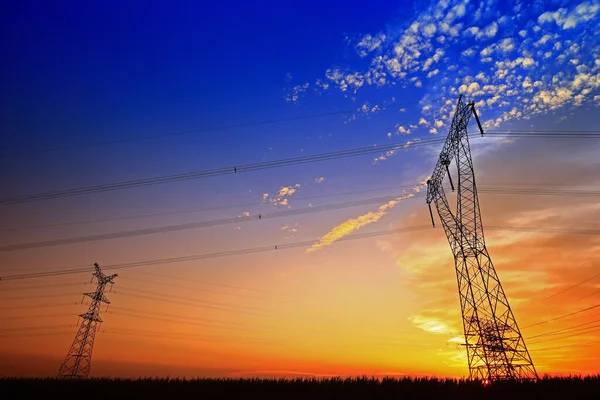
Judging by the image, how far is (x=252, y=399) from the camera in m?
15.5

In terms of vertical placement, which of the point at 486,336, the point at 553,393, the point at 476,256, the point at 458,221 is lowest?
the point at 553,393

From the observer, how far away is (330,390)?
16.9 m

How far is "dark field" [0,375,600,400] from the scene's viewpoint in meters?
15.6

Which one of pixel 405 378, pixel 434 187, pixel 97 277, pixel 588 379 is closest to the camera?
pixel 588 379

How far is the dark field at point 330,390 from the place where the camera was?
15602 millimetres

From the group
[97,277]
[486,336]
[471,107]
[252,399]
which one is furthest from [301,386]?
[97,277]

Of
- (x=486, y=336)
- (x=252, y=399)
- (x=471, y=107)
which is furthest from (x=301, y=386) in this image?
(x=471, y=107)

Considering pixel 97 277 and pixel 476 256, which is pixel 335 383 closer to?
pixel 476 256

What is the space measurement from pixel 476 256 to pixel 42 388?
1395 inches

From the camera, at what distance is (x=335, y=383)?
18781 mm

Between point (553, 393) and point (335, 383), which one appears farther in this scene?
point (335, 383)

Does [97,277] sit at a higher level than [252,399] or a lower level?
higher

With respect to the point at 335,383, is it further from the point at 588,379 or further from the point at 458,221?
the point at 458,221

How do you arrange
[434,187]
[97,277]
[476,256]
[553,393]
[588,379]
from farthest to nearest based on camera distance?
[97,277]
[434,187]
[476,256]
[588,379]
[553,393]
